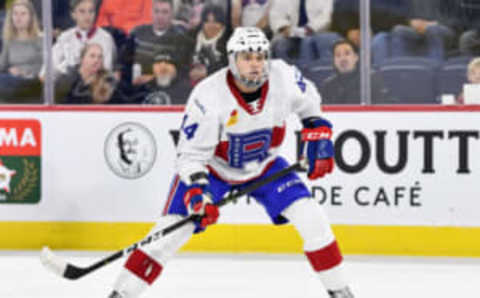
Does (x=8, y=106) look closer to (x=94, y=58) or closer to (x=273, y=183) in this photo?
(x=94, y=58)

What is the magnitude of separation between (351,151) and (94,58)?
1438mm

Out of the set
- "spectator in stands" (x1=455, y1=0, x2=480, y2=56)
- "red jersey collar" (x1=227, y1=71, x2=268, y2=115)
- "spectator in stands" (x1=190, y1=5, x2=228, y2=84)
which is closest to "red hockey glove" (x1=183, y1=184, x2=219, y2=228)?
"red jersey collar" (x1=227, y1=71, x2=268, y2=115)

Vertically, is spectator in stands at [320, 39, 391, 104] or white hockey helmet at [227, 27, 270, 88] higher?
white hockey helmet at [227, 27, 270, 88]

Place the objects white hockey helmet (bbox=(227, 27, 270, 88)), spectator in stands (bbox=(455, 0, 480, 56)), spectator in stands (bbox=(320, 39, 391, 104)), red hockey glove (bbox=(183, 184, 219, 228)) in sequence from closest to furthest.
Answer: red hockey glove (bbox=(183, 184, 219, 228)) → white hockey helmet (bbox=(227, 27, 270, 88)) → spectator in stands (bbox=(455, 0, 480, 56)) → spectator in stands (bbox=(320, 39, 391, 104))

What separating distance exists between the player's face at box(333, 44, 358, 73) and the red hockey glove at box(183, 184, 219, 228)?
1908mm

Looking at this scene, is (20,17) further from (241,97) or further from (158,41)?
(241,97)

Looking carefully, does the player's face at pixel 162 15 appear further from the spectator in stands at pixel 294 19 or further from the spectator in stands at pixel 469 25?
the spectator in stands at pixel 469 25

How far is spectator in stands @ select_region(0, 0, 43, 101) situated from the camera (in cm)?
551

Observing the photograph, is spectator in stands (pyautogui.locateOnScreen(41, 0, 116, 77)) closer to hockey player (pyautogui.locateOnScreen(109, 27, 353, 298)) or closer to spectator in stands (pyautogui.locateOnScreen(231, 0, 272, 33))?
spectator in stands (pyautogui.locateOnScreen(231, 0, 272, 33))

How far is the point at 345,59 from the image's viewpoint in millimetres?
5324

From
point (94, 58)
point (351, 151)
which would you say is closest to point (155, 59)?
point (94, 58)

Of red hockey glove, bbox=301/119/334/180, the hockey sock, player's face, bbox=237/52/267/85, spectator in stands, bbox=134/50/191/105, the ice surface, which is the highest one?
player's face, bbox=237/52/267/85

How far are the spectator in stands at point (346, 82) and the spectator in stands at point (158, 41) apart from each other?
74 centimetres

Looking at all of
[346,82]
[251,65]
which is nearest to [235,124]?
[251,65]
